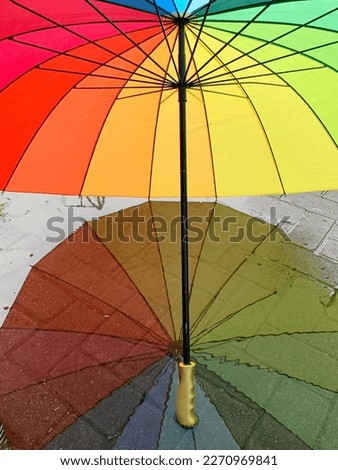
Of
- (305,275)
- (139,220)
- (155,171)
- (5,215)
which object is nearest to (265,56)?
(155,171)

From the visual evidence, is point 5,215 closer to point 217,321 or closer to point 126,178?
point 126,178

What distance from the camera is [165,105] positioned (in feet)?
8.64

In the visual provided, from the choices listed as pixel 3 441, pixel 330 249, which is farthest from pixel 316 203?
pixel 3 441

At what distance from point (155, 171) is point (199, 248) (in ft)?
4.24

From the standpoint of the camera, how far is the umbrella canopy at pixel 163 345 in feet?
7.93

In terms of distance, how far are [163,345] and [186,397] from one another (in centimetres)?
62

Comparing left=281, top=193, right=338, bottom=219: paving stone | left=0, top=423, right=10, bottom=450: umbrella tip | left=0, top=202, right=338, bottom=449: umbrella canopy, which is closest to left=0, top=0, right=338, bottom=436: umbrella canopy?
left=0, top=202, right=338, bottom=449: umbrella canopy

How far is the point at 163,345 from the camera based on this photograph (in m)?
2.84

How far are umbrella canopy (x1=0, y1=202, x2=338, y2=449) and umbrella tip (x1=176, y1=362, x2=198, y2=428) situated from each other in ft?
0.26

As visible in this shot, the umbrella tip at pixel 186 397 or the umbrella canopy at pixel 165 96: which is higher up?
the umbrella canopy at pixel 165 96

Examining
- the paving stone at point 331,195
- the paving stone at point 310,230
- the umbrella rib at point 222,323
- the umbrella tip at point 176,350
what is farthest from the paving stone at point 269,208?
the umbrella tip at point 176,350

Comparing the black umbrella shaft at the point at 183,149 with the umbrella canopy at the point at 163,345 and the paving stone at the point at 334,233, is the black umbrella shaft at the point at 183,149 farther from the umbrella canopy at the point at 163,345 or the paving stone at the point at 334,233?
the paving stone at the point at 334,233

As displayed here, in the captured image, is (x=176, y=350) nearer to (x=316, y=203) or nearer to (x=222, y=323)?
(x=222, y=323)

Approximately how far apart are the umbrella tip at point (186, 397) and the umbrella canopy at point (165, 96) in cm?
130
